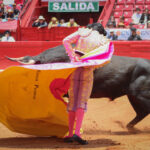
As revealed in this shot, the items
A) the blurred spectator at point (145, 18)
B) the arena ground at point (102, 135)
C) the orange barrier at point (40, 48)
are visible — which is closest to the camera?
the arena ground at point (102, 135)

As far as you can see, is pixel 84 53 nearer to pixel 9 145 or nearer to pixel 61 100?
pixel 61 100

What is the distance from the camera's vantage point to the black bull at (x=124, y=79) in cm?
456

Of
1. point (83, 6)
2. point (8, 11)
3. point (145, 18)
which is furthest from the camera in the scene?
point (83, 6)

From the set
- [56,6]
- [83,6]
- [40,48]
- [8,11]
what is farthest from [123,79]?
[56,6]

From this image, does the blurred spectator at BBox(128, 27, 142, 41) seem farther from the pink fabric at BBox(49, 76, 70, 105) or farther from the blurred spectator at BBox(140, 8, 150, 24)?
the pink fabric at BBox(49, 76, 70, 105)

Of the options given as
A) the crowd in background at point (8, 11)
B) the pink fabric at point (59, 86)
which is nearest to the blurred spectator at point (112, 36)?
the crowd in background at point (8, 11)

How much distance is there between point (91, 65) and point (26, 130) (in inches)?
45.4

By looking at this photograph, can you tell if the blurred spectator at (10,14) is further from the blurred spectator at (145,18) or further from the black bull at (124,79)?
the black bull at (124,79)

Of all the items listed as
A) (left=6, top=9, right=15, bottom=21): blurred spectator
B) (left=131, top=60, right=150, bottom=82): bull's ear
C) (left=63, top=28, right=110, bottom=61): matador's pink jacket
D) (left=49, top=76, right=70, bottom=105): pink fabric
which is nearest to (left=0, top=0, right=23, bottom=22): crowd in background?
(left=6, top=9, right=15, bottom=21): blurred spectator

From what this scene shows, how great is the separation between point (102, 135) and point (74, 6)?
402 inches

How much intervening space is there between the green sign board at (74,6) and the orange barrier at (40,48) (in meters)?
5.89

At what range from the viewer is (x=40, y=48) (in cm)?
832

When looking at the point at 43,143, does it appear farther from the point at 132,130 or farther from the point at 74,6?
the point at 74,6

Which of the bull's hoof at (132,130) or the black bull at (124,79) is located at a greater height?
the black bull at (124,79)
